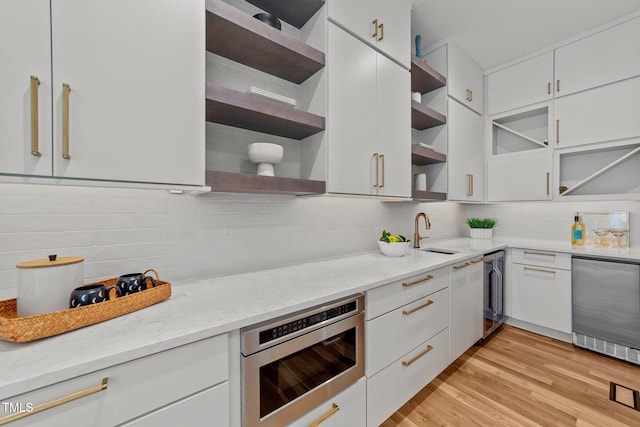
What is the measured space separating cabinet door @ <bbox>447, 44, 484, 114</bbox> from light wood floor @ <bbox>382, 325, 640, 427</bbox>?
247cm

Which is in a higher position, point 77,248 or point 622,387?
point 77,248

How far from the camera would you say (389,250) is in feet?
6.55

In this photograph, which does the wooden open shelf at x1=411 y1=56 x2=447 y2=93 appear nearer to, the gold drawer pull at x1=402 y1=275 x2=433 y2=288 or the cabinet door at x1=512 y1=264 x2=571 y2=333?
the gold drawer pull at x1=402 y1=275 x2=433 y2=288

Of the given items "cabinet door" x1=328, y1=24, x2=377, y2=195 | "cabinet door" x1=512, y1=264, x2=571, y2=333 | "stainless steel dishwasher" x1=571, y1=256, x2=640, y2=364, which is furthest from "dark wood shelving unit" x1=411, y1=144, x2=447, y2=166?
"stainless steel dishwasher" x1=571, y1=256, x2=640, y2=364

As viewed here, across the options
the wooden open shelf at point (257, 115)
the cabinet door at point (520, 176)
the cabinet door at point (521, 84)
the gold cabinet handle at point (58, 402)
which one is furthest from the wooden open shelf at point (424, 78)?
the gold cabinet handle at point (58, 402)

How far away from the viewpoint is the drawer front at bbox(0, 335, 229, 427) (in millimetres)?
607

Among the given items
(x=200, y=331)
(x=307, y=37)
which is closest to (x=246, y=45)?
(x=307, y=37)

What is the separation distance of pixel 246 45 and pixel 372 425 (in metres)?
2.13

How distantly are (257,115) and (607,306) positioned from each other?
310 centimetres

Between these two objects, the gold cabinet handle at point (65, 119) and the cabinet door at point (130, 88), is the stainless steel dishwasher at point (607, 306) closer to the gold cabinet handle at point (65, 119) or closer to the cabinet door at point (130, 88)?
the cabinet door at point (130, 88)

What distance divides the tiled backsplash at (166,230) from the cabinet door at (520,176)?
201 centimetres

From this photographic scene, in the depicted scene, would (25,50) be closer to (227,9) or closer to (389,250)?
(227,9)

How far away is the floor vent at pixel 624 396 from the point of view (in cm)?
165

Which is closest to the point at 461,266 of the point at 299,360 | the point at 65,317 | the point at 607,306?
the point at 607,306
